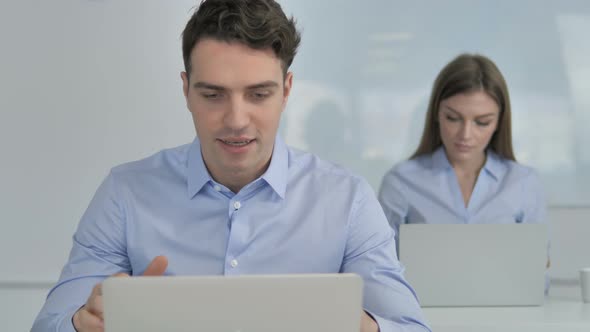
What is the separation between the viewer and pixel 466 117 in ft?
10.8

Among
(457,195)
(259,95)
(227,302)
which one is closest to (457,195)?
(457,195)

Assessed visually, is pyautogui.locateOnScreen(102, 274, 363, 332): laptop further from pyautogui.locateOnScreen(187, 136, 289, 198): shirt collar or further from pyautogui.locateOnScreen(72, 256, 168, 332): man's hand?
pyautogui.locateOnScreen(187, 136, 289, 198): shirt collar

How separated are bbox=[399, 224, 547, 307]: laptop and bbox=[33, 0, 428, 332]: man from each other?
489 mm

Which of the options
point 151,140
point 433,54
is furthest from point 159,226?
point 433,54

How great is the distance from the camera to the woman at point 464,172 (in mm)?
3393

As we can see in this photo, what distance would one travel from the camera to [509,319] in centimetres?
229

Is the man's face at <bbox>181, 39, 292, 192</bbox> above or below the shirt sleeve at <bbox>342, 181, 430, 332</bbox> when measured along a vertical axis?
above

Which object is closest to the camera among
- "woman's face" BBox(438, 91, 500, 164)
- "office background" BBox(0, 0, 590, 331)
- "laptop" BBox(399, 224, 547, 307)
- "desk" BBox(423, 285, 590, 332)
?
"desk" BBox(423, 285, 590, 332)

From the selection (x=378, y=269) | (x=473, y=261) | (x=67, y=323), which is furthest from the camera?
(x=473, y=261)

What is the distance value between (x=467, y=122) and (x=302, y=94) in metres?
1.14

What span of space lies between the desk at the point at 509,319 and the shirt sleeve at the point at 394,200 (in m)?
1.04

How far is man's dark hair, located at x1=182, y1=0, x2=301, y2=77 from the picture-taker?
180 centimetres

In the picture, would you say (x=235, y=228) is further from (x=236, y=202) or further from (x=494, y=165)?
(x=494, y=165)

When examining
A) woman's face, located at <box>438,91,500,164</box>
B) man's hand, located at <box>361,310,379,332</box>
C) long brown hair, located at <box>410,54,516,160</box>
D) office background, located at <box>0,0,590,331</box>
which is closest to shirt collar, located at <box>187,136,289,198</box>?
man's hand, located at <box>361,310,379,332</box>
